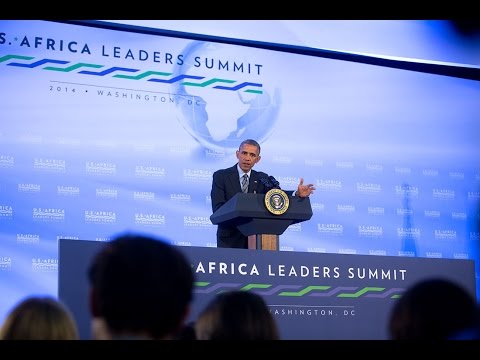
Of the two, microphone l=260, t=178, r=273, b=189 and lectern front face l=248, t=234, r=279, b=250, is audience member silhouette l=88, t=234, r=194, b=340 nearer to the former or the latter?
lectern front face l=248, t=234, r=279, b=250

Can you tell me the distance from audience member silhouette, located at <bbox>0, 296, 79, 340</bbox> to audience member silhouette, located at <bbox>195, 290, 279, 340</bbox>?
15.3 inches

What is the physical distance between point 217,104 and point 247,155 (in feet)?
4.56

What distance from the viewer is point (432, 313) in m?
2.07

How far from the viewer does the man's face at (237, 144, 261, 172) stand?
5.82 meters

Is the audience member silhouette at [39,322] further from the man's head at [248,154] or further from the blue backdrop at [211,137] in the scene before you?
the blue backdrop at [211,137]

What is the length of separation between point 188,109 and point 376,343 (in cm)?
494

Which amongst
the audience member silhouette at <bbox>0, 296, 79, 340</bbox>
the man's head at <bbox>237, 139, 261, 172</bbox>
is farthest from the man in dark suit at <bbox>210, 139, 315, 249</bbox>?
the audience member silhouette at <bbox>0, 296, 79, 340</bbox>

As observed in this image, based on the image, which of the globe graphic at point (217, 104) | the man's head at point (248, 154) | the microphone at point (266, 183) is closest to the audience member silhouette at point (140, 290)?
the microphone at point (266, 183)

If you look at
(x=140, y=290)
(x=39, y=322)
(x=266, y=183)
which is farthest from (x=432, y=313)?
(x=266, y=183)

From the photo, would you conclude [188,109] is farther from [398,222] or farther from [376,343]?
[376,343]

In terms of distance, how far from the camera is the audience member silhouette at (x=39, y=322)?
2227mm

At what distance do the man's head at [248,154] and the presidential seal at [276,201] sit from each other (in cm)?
117

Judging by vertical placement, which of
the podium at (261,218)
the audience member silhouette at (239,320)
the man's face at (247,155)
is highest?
the man's face at (247,155)
